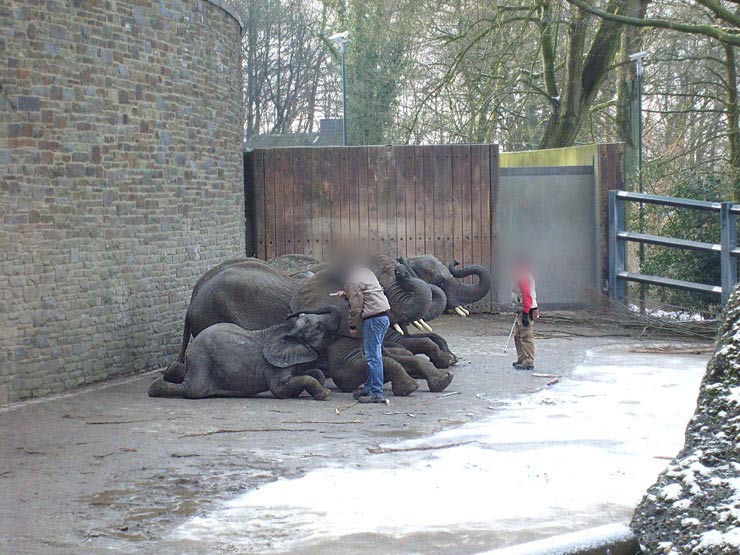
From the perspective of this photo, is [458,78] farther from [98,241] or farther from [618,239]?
[98,241]

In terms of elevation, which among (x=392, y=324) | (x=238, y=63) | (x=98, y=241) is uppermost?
Answer: (x=238, y=63)

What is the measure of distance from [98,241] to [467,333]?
6488 mm

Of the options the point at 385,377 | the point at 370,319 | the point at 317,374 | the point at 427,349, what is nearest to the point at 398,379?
the point at 385,377

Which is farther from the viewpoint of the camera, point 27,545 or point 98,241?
point 98,241

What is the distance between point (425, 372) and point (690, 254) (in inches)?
312

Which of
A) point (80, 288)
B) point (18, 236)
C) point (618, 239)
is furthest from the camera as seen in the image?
point (618, 239)

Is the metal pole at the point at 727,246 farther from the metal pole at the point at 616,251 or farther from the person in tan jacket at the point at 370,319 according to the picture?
the person in tan jacket at the point at 370,319

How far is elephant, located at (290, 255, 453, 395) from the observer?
1223 centimetres

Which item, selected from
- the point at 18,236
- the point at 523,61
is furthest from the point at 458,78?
the point at 18,236

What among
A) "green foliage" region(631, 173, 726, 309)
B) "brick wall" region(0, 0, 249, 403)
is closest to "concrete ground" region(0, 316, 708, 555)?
"brick wall" region(0, 0, 249, 403)

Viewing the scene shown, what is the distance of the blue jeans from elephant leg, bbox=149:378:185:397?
2.05 metres

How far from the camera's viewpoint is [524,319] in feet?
44.8

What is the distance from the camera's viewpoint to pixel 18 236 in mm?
12484

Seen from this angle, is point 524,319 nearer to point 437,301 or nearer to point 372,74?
point 437,301
